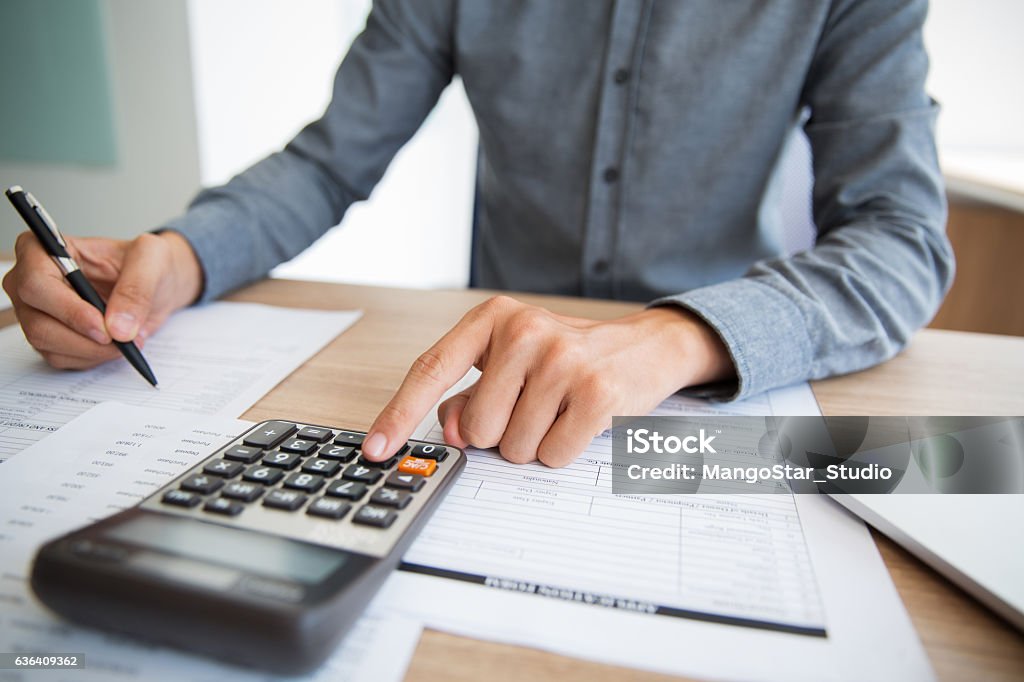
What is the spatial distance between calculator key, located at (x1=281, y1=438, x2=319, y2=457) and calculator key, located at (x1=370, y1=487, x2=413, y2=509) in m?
0.06

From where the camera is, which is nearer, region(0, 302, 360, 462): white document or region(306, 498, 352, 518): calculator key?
region(306, 498, 352, 518): calculator key

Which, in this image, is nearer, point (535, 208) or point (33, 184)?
point (535, 208)

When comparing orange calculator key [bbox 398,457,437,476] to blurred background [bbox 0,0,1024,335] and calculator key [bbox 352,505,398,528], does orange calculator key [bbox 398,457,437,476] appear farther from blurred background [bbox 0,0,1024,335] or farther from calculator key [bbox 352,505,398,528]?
blurred background [bbox 0,0,1024,335]

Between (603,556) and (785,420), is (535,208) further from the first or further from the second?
(603,556)

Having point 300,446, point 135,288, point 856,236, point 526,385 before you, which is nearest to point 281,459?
point 300,446

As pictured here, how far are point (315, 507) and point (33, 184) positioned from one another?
7.50 feet

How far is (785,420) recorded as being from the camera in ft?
1.44

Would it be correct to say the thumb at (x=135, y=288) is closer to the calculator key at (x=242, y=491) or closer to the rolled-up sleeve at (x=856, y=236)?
the calculator key at (x=242, y=491)

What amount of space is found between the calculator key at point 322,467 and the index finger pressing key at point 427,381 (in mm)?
16

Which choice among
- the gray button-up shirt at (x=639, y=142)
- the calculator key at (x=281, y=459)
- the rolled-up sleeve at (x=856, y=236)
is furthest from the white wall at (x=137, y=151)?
the calculator key at (x=281, y=459)

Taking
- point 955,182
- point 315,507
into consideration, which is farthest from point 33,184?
point 955,182

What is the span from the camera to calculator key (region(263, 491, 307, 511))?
29 cm

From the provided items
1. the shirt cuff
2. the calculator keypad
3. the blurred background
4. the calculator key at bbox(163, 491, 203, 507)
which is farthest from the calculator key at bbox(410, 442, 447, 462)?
the blurred background

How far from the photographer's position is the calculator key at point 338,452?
335mm
